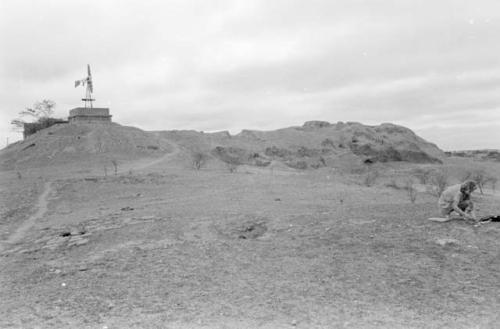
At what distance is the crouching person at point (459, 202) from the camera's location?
930cm

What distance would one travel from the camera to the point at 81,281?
766 centimetres

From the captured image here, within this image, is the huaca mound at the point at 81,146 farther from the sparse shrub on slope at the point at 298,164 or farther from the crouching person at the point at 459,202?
the crouching person at the point at 459,202

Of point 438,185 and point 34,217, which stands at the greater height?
point 438,185

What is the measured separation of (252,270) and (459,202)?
4.50 meters

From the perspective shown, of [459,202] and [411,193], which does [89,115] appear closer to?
[411,193]

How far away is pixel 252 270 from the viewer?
7855 millimetres

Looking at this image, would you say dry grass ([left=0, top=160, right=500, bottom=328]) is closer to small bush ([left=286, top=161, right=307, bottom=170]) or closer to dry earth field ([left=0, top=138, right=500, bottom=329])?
dry earth field ([left=0, top=138, right=500, bottom=329])

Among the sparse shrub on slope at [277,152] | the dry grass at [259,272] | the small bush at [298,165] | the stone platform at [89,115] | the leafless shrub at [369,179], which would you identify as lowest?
the dry grass at [259,272]

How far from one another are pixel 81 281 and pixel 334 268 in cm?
390

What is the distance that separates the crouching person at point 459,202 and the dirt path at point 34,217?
9424 mm

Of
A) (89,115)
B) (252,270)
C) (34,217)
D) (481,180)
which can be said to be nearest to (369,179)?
(481,180)

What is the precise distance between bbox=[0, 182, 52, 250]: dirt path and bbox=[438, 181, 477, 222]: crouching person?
30.9 feet

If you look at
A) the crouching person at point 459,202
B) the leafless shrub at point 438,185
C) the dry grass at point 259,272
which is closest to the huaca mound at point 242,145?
the leafless shrub at point 438,185

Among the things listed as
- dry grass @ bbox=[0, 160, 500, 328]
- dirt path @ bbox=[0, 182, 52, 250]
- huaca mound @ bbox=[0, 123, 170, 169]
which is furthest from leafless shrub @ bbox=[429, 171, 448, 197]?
huaca mound @ bbox=[0, 123, 170, 169]
